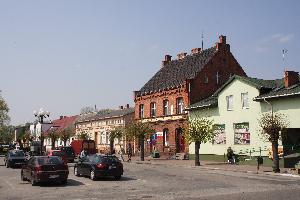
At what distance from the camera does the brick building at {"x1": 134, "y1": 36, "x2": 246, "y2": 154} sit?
47.2 meters

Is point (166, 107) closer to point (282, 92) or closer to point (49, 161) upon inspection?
point (282, 92)

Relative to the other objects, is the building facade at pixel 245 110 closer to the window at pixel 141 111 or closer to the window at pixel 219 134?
the window at pixel 219 134

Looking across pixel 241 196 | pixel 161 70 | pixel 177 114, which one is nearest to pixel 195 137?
pixel 177 114

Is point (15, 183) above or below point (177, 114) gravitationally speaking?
below

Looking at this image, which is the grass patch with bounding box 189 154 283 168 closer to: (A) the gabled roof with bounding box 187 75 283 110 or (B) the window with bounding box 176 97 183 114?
(A) the gabled roof with bounding box 187 75 283 110

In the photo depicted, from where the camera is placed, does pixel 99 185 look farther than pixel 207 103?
No

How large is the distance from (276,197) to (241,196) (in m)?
1.33

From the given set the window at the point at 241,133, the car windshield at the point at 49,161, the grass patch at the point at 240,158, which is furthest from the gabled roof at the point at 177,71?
the car windshield at the point at 49,161

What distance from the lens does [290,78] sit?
Answer: 3475cm

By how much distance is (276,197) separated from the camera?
15.9 metres

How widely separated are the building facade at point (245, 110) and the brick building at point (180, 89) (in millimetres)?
4751

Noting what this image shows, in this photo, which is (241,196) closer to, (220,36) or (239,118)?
(239,118)

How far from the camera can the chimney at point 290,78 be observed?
34653mm

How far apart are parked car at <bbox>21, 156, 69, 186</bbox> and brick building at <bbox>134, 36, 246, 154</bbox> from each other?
26089mm
